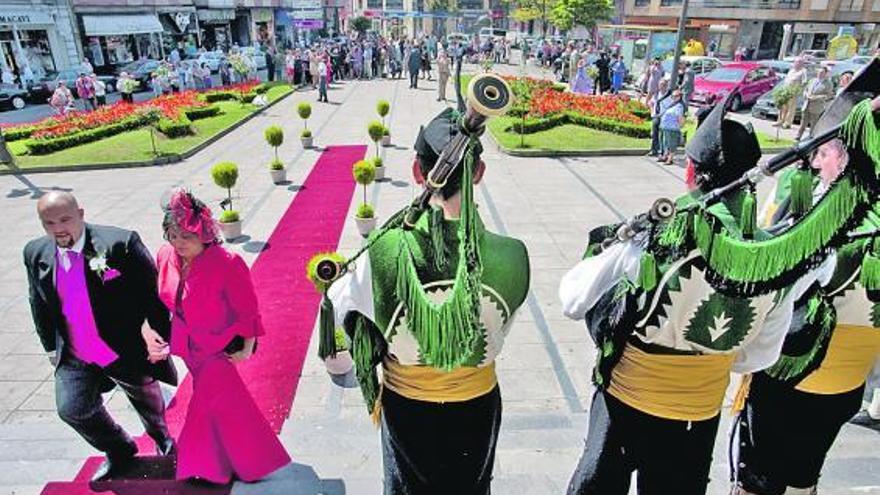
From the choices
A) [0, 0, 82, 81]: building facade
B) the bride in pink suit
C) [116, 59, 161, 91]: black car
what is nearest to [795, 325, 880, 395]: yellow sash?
the bride in pink suit

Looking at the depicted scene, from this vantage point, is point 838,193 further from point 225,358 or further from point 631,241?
point 225,358

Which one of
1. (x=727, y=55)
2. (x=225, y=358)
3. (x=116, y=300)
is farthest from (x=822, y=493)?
(x=727, y=55)

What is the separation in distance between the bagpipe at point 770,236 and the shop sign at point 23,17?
1338 inches

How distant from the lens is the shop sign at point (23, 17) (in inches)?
1069

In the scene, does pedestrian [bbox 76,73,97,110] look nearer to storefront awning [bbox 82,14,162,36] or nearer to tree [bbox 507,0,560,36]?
storefront awning [bbox 82,14,162,36]

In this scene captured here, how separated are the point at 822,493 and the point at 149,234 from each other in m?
8.67

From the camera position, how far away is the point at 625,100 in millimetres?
18250

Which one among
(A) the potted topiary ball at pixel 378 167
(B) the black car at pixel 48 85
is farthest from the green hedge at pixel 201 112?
(B) the black car at pixel 48 85

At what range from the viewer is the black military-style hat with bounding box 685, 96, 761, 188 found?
2.35 meters

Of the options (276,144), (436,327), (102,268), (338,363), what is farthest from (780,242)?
(276,144)

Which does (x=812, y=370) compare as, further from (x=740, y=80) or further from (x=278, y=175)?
(x=740, y=80)

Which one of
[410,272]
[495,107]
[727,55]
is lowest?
[727,55]

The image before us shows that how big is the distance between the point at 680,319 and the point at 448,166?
114 cm

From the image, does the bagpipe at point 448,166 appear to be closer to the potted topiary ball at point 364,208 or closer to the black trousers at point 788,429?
the black trousers at point 788,429
